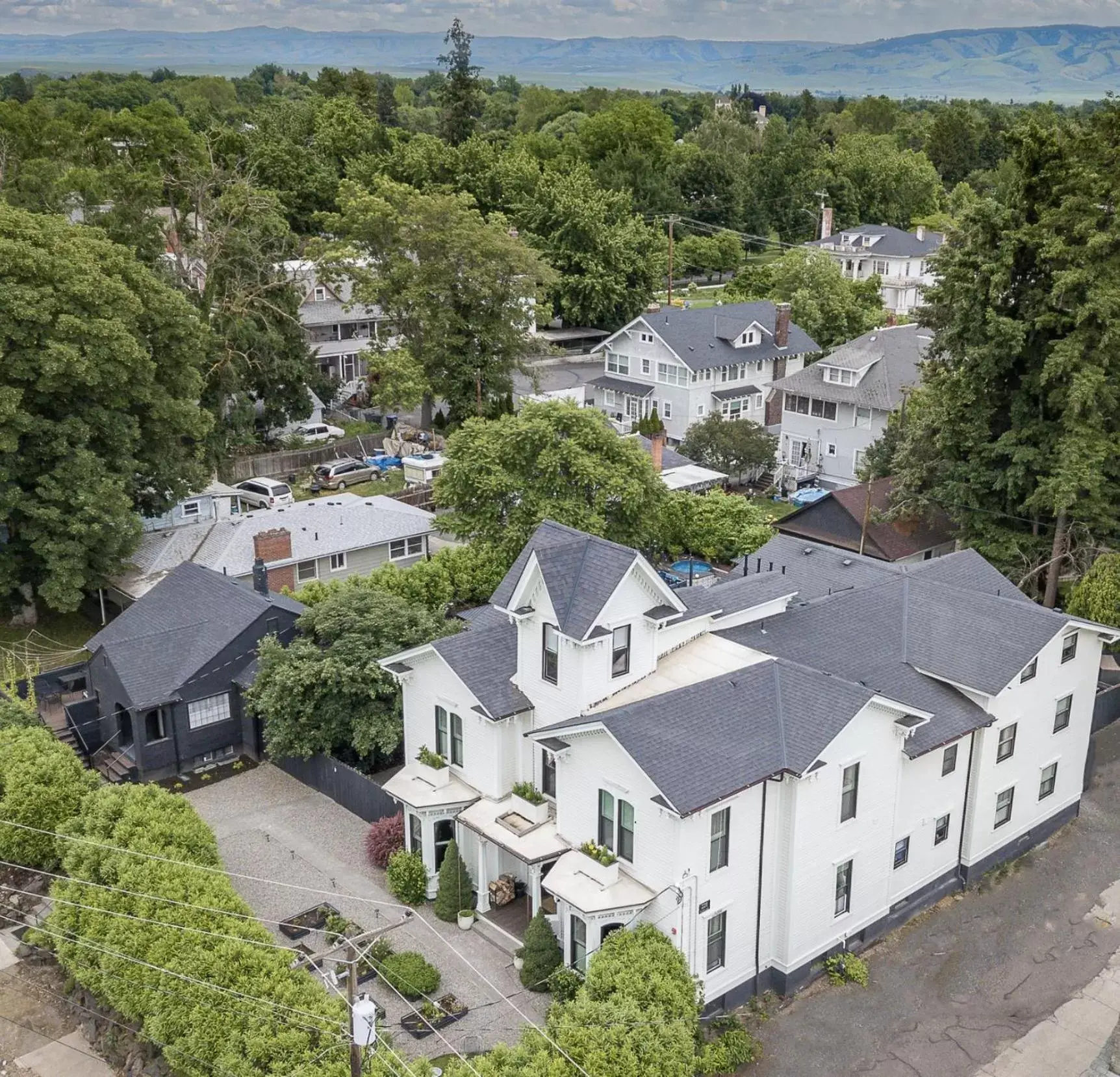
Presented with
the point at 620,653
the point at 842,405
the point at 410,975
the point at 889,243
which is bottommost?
the point at 410,975

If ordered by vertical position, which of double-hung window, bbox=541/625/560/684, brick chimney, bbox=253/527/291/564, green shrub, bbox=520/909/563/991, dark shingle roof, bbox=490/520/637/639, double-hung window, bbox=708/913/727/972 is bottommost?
green shrub, bbox=520/909/563/991

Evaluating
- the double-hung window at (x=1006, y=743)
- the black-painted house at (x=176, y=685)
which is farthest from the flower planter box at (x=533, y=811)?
the black-painted house at (x=176, y=685)

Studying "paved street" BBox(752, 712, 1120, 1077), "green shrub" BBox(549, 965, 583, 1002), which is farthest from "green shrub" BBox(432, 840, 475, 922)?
"paved street" BBox(752, 712, 1120, 1077)

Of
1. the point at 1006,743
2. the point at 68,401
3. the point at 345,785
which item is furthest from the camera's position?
the point at 68,401

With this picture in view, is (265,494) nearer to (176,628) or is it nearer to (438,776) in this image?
(176,628)

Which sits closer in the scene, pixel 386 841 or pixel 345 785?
pixel 386 841

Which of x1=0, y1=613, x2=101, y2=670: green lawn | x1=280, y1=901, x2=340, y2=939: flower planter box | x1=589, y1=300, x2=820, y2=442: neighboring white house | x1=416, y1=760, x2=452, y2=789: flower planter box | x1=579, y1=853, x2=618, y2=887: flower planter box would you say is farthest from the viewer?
x1=589, y1=300, x2=820, y2=442: neighboring white house

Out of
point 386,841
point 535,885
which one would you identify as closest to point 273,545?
point 386,841

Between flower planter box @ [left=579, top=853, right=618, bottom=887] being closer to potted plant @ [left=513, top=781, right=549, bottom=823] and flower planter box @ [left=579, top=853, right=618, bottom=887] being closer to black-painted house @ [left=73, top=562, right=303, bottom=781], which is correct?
potted plant @ [left=513, top=781, right=549, bottom=823]
